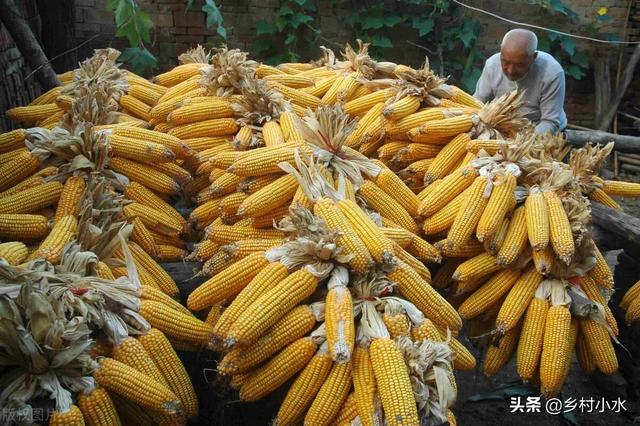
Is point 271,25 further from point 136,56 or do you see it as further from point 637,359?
point 637,359

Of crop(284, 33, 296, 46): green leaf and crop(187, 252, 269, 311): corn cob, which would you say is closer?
crop(187, 252, 269, 311): corn cob

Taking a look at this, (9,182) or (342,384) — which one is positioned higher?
(9,182)

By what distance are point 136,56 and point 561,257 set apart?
5611 mm

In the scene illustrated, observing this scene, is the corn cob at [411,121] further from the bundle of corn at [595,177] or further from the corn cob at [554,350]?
the corn cob at [554,350]

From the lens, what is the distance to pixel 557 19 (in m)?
10.4

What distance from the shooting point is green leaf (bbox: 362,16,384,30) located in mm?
9750

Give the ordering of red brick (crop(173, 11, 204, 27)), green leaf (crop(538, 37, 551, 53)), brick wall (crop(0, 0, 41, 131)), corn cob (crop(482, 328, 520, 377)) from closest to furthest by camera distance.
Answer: corn cob (crop(482, 328, 520, 377)) → brick wall (crop(0, 0, 41, 131)) → red brick (crop(173, 11, 204, 27)) → green leaf (crop(538, 37, 551, 53))

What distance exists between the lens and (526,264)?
3387mm

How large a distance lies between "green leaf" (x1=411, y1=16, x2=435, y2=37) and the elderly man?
3585mm

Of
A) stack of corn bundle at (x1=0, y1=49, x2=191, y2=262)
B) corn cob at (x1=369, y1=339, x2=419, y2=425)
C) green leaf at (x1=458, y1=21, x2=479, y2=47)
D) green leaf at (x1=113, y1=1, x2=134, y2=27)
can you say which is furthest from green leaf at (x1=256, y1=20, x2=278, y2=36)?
A: corn cob at (x1=369, y1=339, x2=419, y2=425)

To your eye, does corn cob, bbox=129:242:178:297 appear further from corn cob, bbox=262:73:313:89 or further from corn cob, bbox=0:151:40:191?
corn cob, bbox=262:73:313:89

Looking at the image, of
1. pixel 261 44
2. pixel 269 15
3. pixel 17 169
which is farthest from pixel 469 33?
pixel 17 169

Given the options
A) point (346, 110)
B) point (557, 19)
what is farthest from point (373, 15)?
point (346, 110)

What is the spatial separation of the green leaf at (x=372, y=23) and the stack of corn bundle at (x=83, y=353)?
803cm
